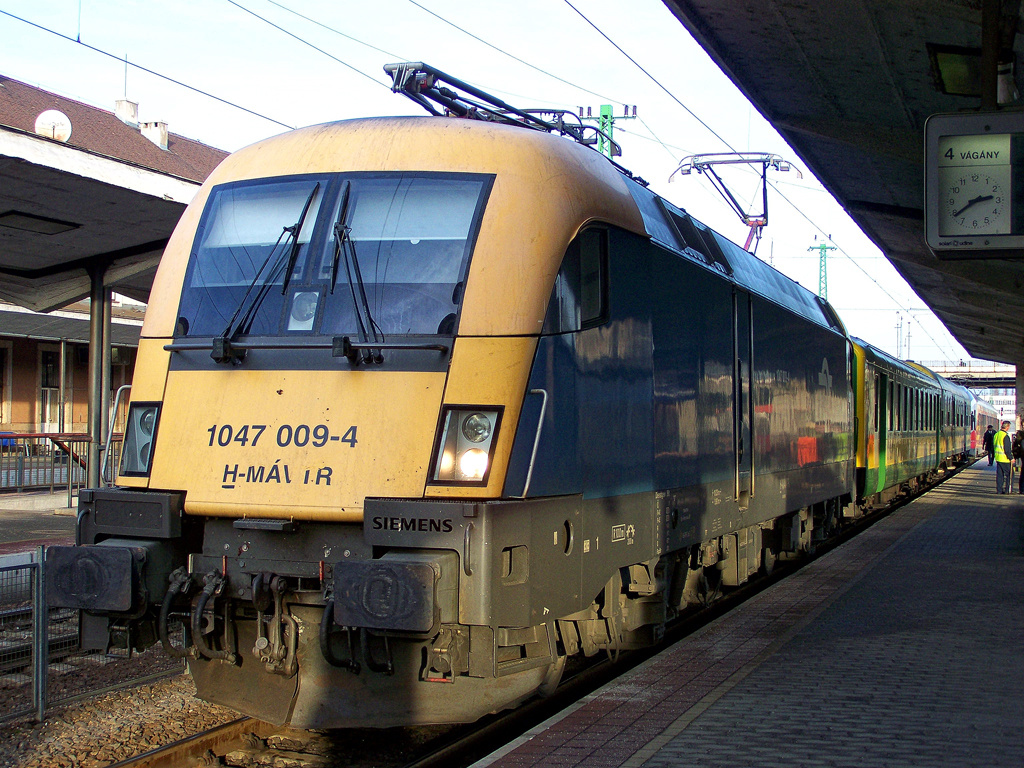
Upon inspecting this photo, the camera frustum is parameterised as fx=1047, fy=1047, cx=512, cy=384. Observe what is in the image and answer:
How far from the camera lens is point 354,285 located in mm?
5336

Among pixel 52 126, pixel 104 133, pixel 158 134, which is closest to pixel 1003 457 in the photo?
pixel 52 126

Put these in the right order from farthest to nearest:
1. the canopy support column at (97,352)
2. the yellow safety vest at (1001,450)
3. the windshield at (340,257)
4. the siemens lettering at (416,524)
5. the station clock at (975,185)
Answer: the yellow safety vest at (1001,450), the canopy support column at (97,352), the station clock at (975,185), the windshield at (340,257), the siemens lettering at (416,524)

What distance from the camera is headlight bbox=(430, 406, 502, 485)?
16.1 feet

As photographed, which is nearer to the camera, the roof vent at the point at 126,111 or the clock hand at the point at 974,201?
the clock hand at the point at 974,201

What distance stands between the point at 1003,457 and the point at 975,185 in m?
18.7

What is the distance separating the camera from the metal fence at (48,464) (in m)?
17.6

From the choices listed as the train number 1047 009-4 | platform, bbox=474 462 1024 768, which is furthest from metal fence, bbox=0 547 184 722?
platform, bbox=474 462 1024 768

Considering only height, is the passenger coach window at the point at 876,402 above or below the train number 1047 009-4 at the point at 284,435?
above

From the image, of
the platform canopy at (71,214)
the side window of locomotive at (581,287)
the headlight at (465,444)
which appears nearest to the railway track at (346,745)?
the headlight at (465,444)

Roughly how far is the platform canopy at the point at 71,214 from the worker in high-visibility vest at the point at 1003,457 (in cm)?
1907

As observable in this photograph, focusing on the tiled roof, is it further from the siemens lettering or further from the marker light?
the siemens lettering

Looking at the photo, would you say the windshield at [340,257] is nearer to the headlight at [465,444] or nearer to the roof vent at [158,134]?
the headlight at [465,444]

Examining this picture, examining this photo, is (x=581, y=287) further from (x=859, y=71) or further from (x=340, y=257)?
(x=859, y=71)

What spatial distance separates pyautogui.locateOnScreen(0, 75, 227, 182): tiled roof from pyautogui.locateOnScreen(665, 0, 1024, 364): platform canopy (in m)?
23.7
